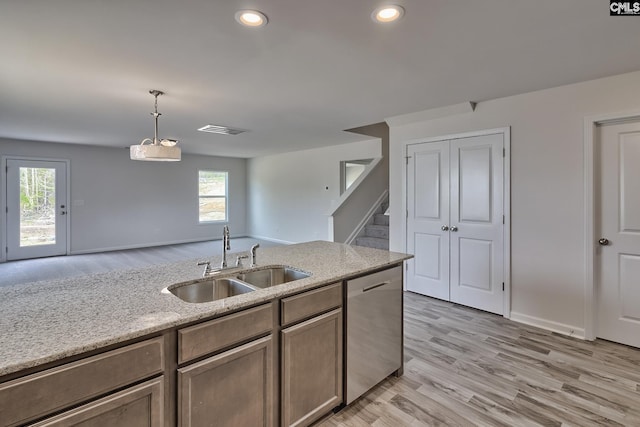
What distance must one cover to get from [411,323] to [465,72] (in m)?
2.45

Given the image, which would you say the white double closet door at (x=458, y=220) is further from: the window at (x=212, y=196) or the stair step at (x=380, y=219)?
→ the window at (x=212, y=196)

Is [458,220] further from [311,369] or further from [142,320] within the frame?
[142,320]

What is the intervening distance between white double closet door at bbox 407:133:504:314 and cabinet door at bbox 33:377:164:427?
11.3ft

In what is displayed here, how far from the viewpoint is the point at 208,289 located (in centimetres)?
184

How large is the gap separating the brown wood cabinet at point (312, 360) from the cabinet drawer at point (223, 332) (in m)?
0.13

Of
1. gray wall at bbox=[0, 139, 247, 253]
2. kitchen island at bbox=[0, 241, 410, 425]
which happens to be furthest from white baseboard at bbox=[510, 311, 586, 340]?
gray wall at bbox=[0, 139, 247, 253]

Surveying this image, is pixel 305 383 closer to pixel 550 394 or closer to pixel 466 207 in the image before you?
pixel 550 394

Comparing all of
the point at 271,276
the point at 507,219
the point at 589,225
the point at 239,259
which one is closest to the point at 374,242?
the point at 507,219

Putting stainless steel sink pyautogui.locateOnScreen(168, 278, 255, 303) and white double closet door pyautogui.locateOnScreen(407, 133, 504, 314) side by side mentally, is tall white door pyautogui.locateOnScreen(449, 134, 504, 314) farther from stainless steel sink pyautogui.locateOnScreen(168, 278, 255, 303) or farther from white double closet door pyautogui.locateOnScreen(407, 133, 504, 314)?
stainless steel sink pyautogui.locateOnScreen(168, 278, 255, 303)

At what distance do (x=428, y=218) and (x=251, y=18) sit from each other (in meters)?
3.10

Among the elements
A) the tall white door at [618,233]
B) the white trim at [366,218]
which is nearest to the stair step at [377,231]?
the white trim at [366,218]

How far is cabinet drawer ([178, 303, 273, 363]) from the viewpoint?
1.27 meters

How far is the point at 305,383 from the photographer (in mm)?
1724

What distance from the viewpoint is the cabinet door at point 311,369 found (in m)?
1.64
